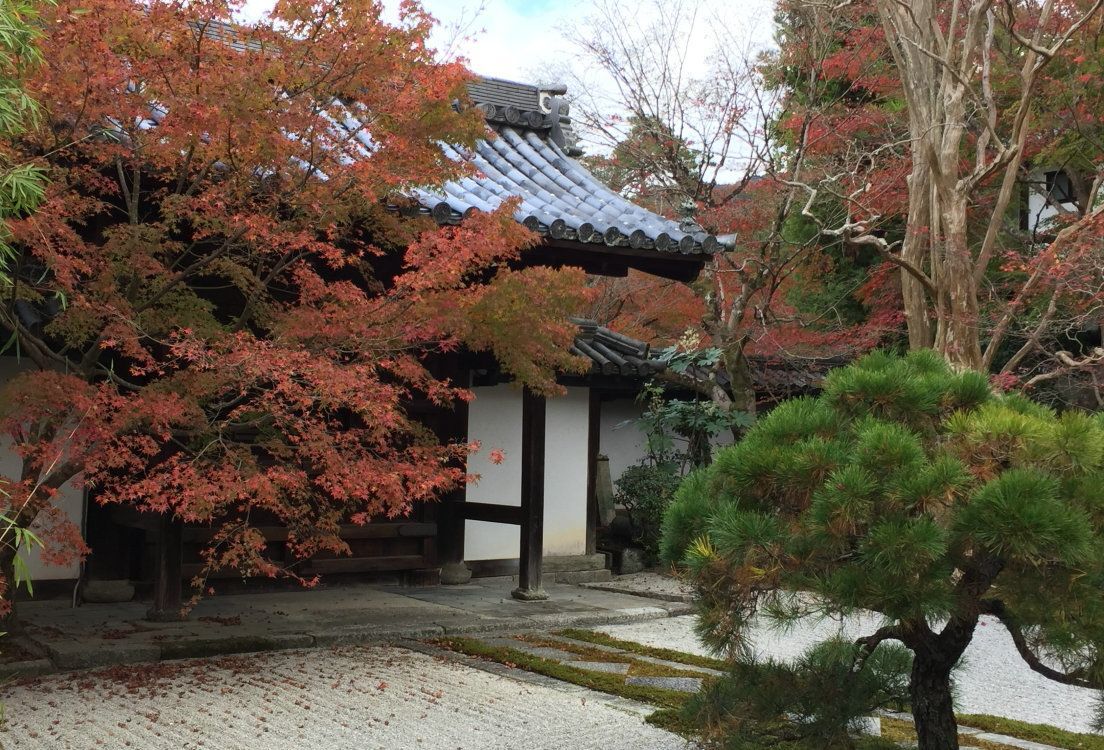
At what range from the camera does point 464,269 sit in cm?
682

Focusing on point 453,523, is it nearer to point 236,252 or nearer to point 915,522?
point 236,252

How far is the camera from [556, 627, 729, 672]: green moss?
775cm

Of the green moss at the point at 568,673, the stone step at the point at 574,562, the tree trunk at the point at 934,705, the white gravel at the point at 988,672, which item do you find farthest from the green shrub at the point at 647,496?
the tree trunk at the point at 934,705

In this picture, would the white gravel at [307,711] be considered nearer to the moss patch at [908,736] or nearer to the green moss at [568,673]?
the green moss at [568,673]

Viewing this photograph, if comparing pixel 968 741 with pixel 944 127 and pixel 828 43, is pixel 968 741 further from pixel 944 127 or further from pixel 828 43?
pixel 828 43

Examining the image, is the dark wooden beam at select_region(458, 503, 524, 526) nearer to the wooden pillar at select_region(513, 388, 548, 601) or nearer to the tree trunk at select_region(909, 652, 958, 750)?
the wooden pillar at select_region(513, 388, 548, 601)

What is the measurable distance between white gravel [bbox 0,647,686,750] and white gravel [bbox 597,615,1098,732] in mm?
1006

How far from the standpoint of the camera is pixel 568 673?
7.24m

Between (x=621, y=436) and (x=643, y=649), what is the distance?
6057 millimetres

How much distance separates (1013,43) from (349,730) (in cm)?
1221

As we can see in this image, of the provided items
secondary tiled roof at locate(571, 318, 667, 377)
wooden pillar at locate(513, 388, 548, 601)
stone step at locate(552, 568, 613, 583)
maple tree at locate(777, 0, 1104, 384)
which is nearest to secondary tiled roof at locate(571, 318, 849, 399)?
secondary tiled roof at locate(571, 318, 667, 377)

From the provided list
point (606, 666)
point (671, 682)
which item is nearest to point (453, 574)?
point (606, 666)

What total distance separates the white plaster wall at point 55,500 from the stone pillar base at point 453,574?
12.2 feet

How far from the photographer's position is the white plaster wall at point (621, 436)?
1402cm
